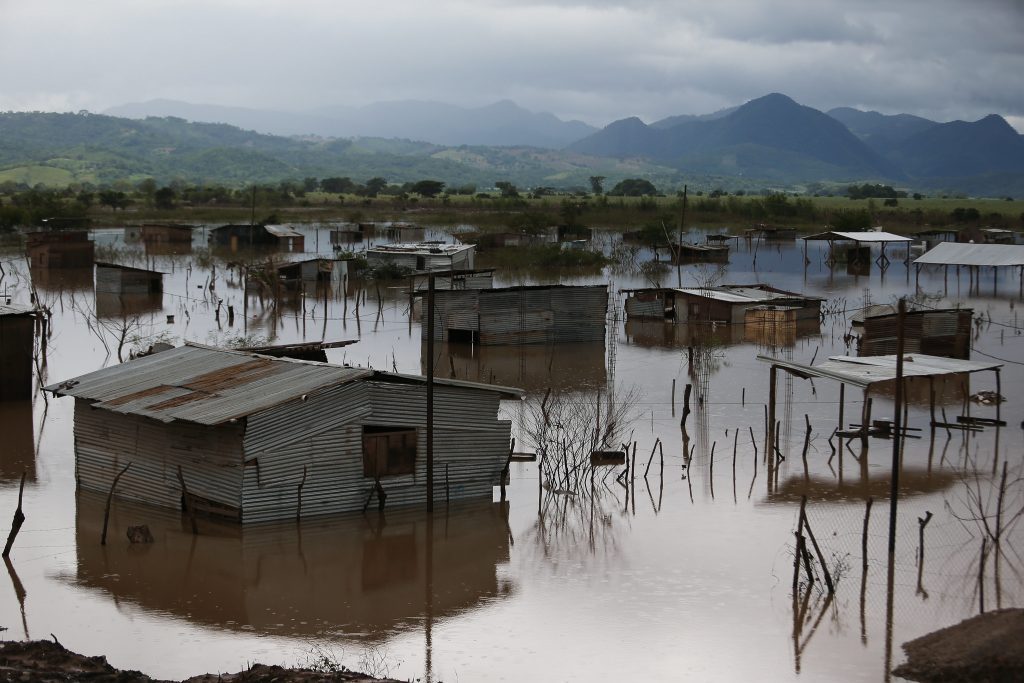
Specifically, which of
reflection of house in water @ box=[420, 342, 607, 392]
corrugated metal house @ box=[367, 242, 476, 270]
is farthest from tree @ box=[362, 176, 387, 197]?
reflection of house in water @ box=[420, 342, 607, 392]

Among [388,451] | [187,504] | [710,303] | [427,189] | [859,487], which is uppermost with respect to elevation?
[427,189]

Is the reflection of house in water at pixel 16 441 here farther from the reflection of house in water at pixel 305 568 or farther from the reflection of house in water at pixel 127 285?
the reflection of house in water at pixel 127 285

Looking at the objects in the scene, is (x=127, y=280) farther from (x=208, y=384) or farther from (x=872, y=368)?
(x=872, y=368)

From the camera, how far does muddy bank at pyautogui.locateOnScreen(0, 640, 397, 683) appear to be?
370 inches

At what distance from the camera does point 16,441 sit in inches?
787

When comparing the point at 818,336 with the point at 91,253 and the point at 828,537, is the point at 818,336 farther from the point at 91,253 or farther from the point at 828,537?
the point at 91,253

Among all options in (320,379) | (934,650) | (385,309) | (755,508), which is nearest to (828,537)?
(755,508)

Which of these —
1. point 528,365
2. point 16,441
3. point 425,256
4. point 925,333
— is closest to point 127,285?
point 425,256

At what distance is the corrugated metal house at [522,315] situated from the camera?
30.7 metres

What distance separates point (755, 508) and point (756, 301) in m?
18.9

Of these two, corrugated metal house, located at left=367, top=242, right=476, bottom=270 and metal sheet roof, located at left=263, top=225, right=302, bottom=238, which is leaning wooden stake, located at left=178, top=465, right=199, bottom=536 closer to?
corrugated metal house, located at left=367, top=242, right=476, bottom=270

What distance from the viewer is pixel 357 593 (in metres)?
13.3

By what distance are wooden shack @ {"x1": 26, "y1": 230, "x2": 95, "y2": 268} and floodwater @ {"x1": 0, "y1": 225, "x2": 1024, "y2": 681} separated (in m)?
24.7

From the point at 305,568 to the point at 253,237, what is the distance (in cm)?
4475
